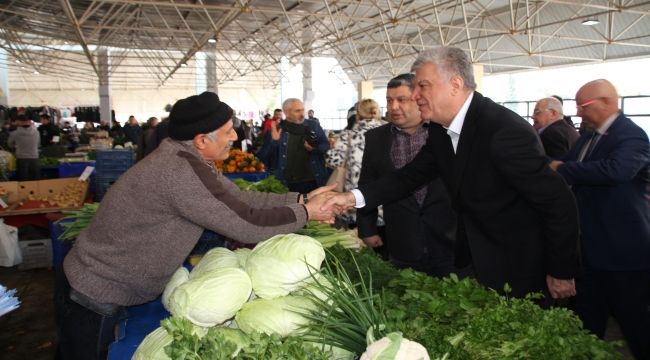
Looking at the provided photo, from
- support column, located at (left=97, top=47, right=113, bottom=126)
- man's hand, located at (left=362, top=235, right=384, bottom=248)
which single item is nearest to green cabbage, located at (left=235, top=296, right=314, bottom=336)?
man's hand, located at (left=362, top=235, right=384, bottom=248)

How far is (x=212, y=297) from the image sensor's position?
5.32ft

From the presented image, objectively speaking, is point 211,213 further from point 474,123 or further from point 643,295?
point 643,295

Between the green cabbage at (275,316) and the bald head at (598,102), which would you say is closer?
the green cabbage at (275,316)

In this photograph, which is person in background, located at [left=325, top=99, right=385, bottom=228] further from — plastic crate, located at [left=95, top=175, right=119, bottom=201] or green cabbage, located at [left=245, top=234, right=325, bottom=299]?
plastic crate, located at [left=95, top=175, right=119, bottom=201]

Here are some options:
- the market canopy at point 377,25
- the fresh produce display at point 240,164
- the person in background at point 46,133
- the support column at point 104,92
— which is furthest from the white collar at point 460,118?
the support column at point 104,92

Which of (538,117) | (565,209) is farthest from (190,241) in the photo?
(538,117)

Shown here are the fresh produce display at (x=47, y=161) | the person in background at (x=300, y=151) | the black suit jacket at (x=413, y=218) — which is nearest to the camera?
the black suit jacket at (x=413, y=218)

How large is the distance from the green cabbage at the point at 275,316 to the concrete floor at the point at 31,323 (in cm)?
327

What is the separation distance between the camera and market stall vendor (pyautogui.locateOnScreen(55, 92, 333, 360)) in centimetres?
199

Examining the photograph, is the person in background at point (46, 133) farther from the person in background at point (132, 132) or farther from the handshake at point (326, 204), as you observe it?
the handshake at point (326, 204)

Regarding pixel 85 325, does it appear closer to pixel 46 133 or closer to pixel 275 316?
pixel 275 316

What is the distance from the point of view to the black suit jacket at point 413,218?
3.02 m

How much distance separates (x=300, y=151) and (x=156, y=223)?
4.42 meters

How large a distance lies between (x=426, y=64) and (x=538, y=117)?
3.09 meters
